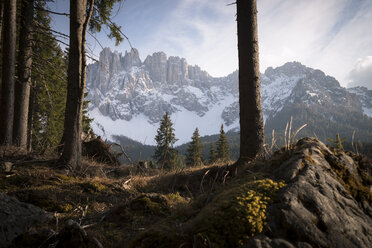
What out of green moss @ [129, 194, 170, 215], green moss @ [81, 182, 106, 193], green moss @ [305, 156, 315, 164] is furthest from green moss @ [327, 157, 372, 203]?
green moss @ [81, 182, 106, 193]

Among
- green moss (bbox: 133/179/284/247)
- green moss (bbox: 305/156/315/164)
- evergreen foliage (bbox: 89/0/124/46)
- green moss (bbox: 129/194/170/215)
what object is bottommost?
green moss (bbox: 129/194/170/215)

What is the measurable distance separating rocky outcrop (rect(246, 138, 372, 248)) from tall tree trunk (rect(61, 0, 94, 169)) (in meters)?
4.77

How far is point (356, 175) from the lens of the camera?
217cm

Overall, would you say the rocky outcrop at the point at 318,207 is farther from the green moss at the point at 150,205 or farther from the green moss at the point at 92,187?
the green moss at the point at 92,187

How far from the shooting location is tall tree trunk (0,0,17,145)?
670 centimetres

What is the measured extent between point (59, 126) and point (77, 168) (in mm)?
17115

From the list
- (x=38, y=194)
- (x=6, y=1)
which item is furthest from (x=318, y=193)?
(x=6, y=1)

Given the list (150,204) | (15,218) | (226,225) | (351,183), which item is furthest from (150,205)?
(351,183)

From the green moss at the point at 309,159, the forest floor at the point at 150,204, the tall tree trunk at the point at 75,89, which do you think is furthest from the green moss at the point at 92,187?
the green moss at the point at 309,159

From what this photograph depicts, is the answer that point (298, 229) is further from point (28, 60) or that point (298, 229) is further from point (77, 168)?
point (28, 60)

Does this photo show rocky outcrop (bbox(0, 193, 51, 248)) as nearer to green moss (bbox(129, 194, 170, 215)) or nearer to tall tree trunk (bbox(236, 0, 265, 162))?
green moss (bbox(129, 194, 170, 215))

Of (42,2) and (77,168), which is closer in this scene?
(77,168)

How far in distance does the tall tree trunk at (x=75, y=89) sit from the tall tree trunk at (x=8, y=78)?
10.4ft

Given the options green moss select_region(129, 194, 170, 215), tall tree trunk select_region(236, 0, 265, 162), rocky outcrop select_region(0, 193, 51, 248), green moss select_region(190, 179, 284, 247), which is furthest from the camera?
tall tree trunk select_region(236, 0, 265, 162)
